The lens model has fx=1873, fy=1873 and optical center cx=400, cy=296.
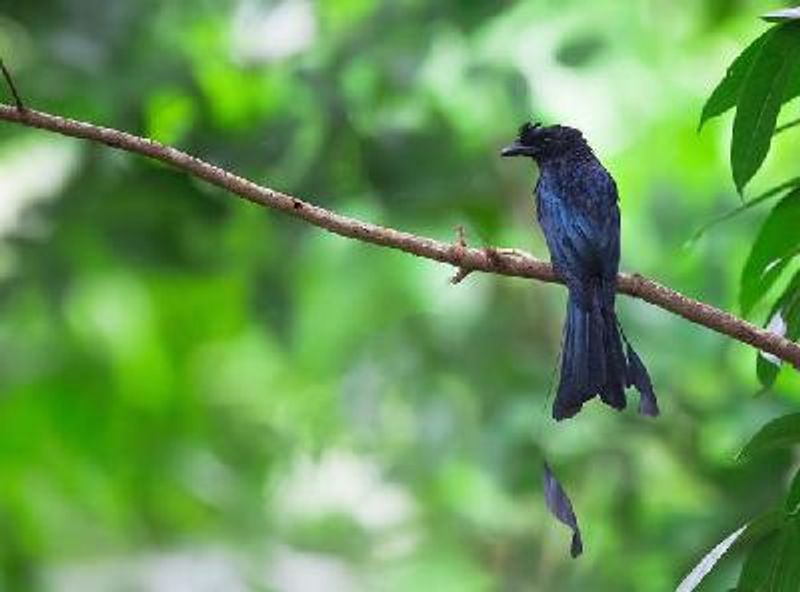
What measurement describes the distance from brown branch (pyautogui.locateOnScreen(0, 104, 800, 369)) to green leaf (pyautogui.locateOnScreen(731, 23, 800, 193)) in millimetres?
212

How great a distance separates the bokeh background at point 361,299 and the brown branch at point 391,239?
84.7 inches

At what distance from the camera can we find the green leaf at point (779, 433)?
6.41ft

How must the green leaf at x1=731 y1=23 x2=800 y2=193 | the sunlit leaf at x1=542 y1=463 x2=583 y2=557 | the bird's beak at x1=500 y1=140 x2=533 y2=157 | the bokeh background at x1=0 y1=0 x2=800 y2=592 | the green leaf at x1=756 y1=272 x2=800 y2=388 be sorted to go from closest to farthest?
the sunlit leaf at x1=542 y1=463 x2=583 y2=557
the green leaf at x1=731 y1=23 x2=800 y2=193
the green leaf at x1=756 y1=272 x2=800 y2=388
the bird's beak at x1=500 y1=140 x2=533 y2=157
the bokeh background at x1=0 y1=0 x2=800 y2=592

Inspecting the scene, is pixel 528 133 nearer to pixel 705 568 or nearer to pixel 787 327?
pixel 787 327

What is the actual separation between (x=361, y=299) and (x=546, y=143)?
2805 millimetres

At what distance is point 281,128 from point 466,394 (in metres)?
0.86

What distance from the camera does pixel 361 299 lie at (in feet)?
16.3

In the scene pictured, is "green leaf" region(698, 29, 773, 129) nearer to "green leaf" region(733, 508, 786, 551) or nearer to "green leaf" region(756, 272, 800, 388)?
"green leaf" region(756, 272, 800, 388)

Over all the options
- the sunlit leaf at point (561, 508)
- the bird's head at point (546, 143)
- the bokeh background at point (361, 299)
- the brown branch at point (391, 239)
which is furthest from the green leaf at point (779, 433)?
the bokeh background at point (361, 299)

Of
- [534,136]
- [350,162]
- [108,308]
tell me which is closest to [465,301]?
[350,162]

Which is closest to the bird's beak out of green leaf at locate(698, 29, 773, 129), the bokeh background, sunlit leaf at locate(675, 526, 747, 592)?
green leaf at locate(698, 29, 773, 129)

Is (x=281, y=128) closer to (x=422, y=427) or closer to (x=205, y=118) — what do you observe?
(x=205, y=118)

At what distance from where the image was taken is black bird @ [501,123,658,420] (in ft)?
5.70

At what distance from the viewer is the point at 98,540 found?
509 centimetres
